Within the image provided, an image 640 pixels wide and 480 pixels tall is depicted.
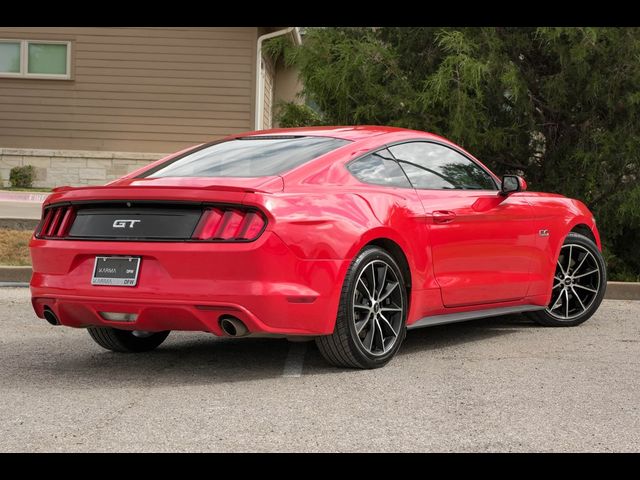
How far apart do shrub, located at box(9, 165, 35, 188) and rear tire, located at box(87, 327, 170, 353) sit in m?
13.7

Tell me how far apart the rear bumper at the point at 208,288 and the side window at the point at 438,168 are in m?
1.29

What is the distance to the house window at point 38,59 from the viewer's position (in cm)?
2073

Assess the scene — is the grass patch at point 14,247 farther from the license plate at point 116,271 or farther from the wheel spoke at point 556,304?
the license plate at point 116,271

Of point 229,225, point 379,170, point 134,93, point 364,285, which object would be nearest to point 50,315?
point 229,225

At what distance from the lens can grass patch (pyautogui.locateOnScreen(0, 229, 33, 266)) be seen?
1259 cm

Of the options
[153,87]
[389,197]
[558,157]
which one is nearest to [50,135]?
[153,87]

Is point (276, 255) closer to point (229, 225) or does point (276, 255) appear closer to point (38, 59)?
point (229, 225)

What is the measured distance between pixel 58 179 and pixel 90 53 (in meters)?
2.58

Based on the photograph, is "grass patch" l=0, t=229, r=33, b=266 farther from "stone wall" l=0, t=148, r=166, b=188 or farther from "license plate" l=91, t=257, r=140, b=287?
"license plate" l=91, t=257, r=140, b=287

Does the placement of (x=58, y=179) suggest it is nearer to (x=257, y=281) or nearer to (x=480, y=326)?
(x=480, y=326)

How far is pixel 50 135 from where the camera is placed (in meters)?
20.7

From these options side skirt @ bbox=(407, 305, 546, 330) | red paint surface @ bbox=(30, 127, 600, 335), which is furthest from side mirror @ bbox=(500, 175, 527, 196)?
side skirt @ bbox=(407, 305, 546, 330)

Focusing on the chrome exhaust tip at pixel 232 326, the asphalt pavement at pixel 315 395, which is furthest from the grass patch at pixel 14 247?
the chrome exhaust tip at pixel 232 326

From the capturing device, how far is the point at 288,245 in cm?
562
